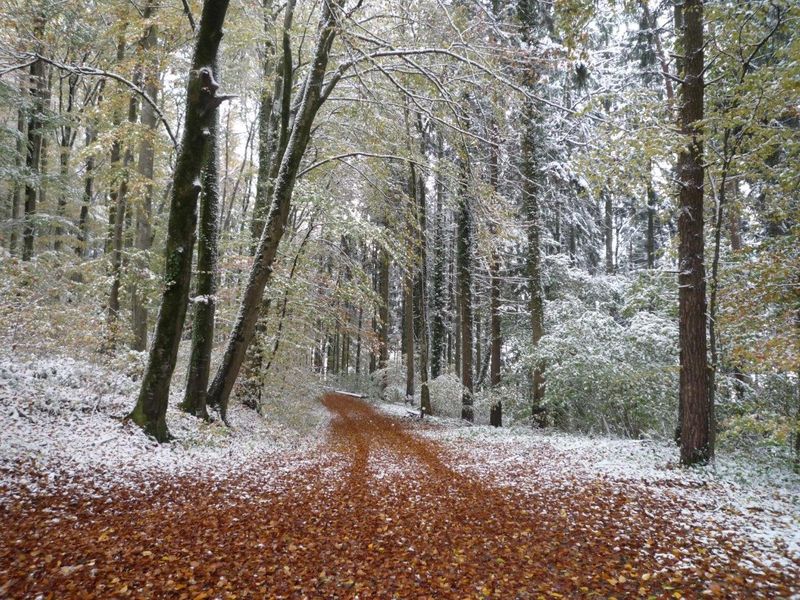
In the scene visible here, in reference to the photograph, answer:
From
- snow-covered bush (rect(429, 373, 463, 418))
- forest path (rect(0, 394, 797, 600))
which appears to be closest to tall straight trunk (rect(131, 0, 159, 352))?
forest path (rect(0, 394, 797, 600))

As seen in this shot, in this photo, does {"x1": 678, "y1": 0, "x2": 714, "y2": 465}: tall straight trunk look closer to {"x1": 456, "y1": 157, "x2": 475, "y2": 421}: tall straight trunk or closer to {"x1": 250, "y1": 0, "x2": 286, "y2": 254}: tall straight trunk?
{"x1": 456, "y1": 157, "x2": 475, "y2": 421}: tall straight trunk

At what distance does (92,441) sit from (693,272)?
9494mm

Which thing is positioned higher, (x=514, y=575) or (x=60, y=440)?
(x=60, y=440)

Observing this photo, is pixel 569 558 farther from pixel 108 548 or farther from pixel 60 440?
pixel 60 440

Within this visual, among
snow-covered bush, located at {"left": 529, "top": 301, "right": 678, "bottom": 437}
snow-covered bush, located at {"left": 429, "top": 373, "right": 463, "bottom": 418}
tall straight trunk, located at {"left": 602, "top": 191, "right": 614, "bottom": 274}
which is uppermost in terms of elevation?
tall straight trunk, located at {"left": 602, "top": 191, "right": 614, "bottom": 274}

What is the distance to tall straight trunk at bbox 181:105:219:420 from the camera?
29.8 feet

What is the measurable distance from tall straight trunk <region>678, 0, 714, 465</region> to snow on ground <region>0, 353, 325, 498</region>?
6.70 metres

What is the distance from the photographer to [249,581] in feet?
11.9

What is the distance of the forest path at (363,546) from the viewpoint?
11.6ft

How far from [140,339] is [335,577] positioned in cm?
1150

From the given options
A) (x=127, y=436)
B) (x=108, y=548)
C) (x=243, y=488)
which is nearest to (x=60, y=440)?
(x=127, y=436)

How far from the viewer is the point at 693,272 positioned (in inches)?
284

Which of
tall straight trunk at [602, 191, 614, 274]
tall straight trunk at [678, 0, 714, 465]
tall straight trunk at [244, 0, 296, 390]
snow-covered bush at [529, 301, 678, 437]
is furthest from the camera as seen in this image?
tall straight trunk at [602, 191, 614, 274]

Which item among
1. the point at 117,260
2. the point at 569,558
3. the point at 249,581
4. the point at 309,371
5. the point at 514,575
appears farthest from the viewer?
the point at 309,371
